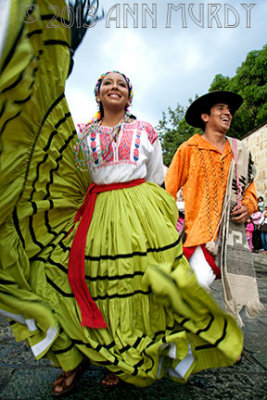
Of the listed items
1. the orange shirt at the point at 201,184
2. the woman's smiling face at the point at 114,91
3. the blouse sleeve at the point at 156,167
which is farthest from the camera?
the orange shirt at the point at 201,184

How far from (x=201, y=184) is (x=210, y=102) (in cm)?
70

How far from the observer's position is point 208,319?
1636 millimetres

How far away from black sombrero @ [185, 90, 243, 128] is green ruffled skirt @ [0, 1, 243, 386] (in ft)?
3.72

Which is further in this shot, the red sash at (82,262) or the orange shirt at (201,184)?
the orange shirt at (201,184)

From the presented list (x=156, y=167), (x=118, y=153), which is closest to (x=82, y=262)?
(x=118, y=153)

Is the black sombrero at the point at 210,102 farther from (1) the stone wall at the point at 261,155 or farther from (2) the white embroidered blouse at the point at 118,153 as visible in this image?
(1) the stone wall at the point at 261,155

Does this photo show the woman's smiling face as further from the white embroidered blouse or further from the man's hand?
the man's hand

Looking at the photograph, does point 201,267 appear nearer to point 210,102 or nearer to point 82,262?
point 82,262

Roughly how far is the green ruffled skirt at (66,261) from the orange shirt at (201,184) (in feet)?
1.86

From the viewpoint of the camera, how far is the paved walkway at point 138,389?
177 centimetres

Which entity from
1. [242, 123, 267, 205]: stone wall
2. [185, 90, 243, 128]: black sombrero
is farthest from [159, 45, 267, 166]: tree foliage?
[185, 90, 243, 128]: black sombrero

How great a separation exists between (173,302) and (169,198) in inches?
28.7

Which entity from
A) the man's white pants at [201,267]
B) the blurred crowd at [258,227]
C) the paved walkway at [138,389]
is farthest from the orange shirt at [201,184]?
the blurred crowd at [258,227]

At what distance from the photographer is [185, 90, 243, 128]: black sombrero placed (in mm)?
2629
